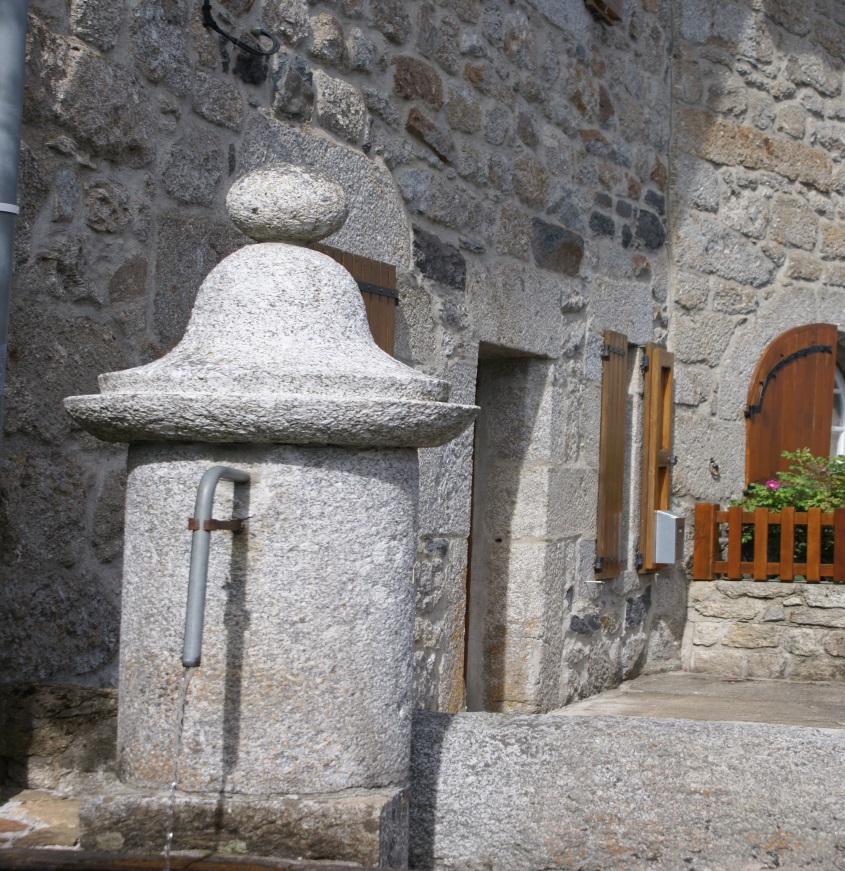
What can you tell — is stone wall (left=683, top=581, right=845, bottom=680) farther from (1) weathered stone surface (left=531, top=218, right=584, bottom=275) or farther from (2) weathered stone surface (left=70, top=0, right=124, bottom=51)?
(2) weathered stone surface (left=70, top=0, right=124, bottom=51)

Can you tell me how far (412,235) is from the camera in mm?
4785

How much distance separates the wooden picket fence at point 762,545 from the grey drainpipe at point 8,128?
4.68m

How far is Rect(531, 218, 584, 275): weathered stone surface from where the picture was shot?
5.58 metres

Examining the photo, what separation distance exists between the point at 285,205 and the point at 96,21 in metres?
1.29

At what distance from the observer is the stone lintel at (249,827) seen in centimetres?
221

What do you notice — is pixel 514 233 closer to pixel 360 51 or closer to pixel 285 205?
pixel 360 51

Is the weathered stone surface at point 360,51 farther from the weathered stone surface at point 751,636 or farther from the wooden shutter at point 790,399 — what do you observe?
the weathered stone surface at point 751,636

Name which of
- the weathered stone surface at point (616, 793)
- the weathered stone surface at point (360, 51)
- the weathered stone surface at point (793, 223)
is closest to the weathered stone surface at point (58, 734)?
the weathered stone surface at point (616, 793)

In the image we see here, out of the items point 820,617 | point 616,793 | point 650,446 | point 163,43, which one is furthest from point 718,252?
point 616,793

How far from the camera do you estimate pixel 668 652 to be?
679 centimetres

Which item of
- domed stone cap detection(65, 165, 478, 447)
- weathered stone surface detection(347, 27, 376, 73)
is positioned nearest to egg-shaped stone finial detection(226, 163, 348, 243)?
domed stone cap detection(65, 165, 478, 447)

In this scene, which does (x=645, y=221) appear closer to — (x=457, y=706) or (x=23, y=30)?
(x=457, y=706)

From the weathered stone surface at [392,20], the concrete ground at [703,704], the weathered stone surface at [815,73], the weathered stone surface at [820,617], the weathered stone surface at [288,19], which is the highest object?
the weathered stone surface at [815,73]

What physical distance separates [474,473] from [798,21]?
3607mm
